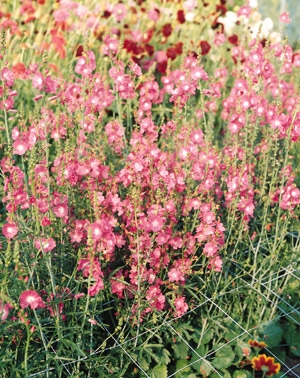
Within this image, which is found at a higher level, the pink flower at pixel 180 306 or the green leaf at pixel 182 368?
the pink flower at pixel 180 306

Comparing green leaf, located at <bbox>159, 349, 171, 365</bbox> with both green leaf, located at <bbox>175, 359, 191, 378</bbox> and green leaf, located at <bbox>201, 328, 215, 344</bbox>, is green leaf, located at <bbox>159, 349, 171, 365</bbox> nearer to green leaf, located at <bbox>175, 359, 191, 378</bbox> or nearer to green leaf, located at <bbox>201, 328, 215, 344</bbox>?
green leaf, located at <bbox>175, 359, 191, 378</bbox>

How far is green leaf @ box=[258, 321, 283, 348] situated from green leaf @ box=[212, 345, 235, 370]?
0.20m

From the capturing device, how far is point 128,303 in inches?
101

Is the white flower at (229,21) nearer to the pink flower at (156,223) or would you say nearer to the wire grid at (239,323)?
the wire grid at (239,323)

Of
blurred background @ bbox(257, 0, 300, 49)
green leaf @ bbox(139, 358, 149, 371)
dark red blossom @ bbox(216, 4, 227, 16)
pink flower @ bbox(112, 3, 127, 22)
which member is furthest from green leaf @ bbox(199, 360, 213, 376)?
blurred background @ bbox(257, 0, 300, 49)

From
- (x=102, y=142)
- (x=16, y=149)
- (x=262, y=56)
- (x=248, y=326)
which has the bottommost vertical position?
(x=248, y=326)

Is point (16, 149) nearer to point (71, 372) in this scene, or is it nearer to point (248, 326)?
point (71, 372)

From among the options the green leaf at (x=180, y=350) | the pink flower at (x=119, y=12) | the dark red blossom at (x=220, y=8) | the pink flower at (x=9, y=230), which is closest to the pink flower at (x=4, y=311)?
the pink flower at (x=9, y=230)

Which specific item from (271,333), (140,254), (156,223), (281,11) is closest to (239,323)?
(271,333)

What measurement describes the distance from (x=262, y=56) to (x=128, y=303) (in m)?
1.40

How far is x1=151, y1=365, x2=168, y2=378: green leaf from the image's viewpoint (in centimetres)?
251

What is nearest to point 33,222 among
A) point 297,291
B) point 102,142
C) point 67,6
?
point 102,142

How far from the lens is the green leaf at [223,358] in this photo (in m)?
2.60

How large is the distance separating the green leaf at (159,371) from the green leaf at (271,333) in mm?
513
